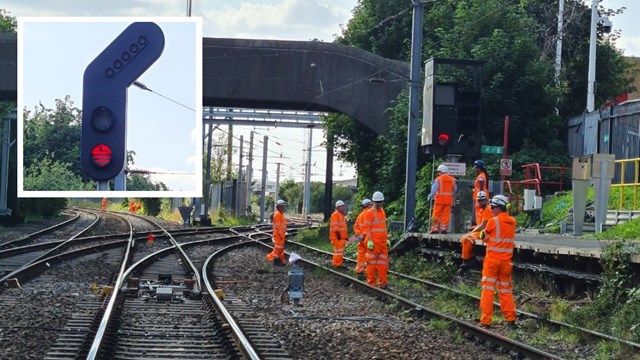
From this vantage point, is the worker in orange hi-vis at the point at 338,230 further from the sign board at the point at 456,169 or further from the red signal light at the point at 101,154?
the red signal light at the point at 101,154

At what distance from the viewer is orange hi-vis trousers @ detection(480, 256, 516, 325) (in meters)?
13.1

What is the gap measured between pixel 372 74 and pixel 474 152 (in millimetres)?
14360

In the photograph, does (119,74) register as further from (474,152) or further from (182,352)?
(182,352)

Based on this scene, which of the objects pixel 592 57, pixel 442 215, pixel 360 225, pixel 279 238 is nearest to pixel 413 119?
pixel 442 215

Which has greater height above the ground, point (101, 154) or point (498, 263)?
point (101, 154)

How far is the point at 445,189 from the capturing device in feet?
68.5

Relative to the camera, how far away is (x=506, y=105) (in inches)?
1313

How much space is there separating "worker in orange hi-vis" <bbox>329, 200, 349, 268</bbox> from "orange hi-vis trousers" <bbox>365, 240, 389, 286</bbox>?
3.57m

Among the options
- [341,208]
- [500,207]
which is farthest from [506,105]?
[500,207]

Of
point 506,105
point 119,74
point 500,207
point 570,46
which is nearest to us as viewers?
point 500,207

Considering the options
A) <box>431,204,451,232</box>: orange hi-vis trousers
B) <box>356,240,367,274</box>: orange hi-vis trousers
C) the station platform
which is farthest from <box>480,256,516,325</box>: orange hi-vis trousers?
<box>431,204,451,232</box>: orange hi-vis trousers

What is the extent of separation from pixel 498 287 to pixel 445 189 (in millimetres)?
7705

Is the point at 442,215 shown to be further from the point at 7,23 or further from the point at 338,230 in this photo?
the point at 7,23

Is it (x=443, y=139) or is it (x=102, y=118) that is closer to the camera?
(x=443, y=139)
